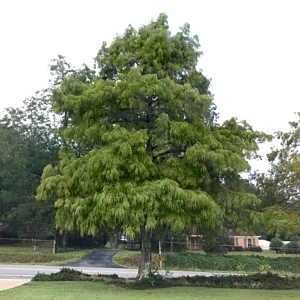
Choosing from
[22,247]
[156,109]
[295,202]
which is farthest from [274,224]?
[22,247]

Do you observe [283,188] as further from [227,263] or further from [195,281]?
[227,263]

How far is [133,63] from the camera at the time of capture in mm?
13984

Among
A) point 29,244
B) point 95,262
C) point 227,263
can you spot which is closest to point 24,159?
point 29,244

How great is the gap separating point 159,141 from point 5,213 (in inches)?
1042

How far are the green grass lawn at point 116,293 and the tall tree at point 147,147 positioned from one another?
1.78 m

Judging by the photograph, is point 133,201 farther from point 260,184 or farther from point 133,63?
point 260,184

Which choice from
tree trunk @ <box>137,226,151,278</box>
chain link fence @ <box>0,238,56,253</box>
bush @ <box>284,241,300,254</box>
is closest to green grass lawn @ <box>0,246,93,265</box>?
chain link fence @ <box>0,238,56,253</box>

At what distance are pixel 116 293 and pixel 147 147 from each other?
4805mm

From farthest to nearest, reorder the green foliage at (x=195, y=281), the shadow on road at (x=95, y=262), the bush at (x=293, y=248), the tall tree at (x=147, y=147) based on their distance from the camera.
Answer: the bush at (x=293, y=248) < the shadow on road at (x=95, y=262) < the green foliage at (x=195, y=281) < the tall tree at (x=147, y=147)

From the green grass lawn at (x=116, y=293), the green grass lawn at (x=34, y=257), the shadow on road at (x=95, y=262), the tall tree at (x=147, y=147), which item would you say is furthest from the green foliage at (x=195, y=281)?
the green grass lawn at (x=34, y=257)

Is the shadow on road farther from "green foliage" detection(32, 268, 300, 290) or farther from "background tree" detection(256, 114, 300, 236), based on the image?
"background tree" detection(256, 114, 300, 236)

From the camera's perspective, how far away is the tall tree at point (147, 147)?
37.1 feet

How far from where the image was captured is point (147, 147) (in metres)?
13.3

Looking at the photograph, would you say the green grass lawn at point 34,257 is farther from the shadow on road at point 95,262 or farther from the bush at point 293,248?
the bush at point 293,248
